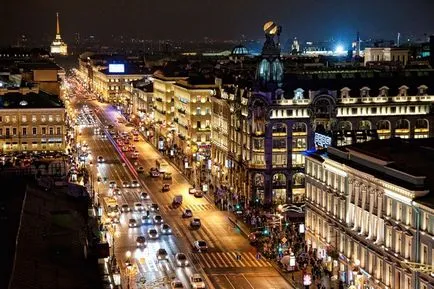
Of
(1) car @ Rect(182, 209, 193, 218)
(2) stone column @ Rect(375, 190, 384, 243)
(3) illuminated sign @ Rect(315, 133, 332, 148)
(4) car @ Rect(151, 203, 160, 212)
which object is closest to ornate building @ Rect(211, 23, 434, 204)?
(4) car @ Rect(151, 203, 160, 212)

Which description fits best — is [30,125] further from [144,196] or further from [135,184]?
[144,196]

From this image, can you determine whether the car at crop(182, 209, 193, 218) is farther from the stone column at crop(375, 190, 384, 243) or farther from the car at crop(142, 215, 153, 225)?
the stone column at crop(375, 190, 384, 243)

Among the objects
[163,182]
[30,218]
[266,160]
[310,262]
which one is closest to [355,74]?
[266,160]

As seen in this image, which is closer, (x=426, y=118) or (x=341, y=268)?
(x=341, y=268)

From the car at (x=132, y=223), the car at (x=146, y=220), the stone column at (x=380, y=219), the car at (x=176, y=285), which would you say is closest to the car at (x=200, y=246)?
the car at (x=132, y=223)

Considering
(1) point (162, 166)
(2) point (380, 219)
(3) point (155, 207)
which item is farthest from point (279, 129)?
(2) point (380, 219)

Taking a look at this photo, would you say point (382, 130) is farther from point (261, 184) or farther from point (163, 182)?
point (163, 182)
